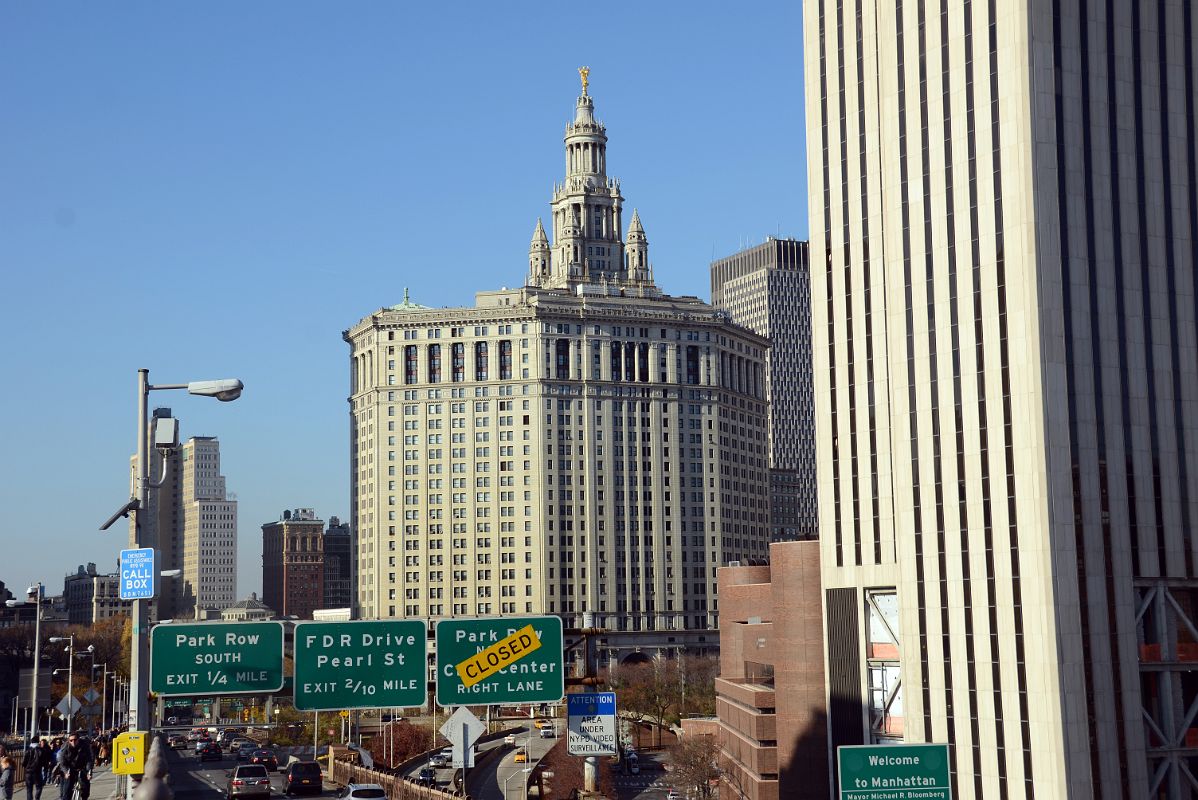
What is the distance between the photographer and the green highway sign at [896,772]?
4297cm

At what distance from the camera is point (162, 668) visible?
140ft

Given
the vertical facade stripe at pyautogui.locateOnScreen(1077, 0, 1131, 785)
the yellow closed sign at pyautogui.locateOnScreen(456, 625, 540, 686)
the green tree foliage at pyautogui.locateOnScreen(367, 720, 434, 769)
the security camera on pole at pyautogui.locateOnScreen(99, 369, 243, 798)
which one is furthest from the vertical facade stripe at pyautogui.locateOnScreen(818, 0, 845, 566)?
the security camera on pole at pyautogui.locateOnScreen(99, 369, 243, 798)

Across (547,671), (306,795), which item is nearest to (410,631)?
(547,671)

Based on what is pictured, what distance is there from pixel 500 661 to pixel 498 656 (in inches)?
6.7

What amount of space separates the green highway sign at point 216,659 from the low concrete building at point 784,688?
52170mm

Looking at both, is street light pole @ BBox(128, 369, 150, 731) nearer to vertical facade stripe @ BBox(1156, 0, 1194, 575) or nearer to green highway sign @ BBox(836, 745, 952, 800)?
green highway sign @ BBox(836, 745, 952, 800)

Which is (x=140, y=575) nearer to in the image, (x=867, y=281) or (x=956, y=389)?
(x=956, y=389)

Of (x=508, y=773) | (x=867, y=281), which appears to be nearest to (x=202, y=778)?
(x=508, y=773)

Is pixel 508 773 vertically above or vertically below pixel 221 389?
below

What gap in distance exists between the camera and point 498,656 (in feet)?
153

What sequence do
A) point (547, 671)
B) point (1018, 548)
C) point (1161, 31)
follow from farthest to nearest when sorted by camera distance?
point (1161, 31) < point (1018, 548) < point (547, 671)

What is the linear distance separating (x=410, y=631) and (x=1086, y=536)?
150 feet

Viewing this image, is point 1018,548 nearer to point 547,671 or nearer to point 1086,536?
point 1086,536

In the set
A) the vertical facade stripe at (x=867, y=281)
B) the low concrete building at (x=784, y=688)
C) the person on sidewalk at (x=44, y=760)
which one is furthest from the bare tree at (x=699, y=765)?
the person on sidewalk at (x=44, y=760)
